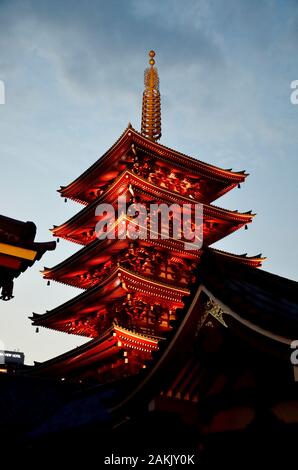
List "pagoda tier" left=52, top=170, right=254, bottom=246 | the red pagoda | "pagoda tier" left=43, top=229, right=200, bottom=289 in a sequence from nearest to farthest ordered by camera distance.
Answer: the red pagoda
"pagoda tier" left=43, top=229, right=200, bottom=289
"pagoda tier" left=52, top=170, right=254, bottom=246

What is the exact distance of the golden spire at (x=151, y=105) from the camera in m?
27.9

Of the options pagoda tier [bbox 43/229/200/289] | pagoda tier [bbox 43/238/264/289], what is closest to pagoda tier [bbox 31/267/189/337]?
pagoda tier [bbox 43/238/264/289]

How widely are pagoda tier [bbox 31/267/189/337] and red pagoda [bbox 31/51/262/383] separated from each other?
1.6 inches

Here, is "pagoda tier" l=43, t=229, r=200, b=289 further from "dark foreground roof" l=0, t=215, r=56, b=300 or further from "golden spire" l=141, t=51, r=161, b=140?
"dark foreground roof" l=0, t=215, r=56, b=300

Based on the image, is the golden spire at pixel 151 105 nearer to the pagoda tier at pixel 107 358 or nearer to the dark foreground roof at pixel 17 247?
the pagoda tier at pixel 107 358

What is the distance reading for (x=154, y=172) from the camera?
2398 cm

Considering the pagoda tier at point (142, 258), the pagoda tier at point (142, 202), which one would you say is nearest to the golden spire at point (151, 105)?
the pagoda tier at point (142, 202)

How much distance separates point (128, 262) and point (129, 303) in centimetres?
200

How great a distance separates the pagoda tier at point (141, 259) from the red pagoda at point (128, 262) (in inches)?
1.7

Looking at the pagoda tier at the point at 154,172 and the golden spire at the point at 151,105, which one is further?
the golden spire at the point at 151,105

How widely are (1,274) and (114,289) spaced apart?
14.1m

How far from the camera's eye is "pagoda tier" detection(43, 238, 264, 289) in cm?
2127

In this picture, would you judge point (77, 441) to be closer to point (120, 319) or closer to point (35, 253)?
point (35, 253)
